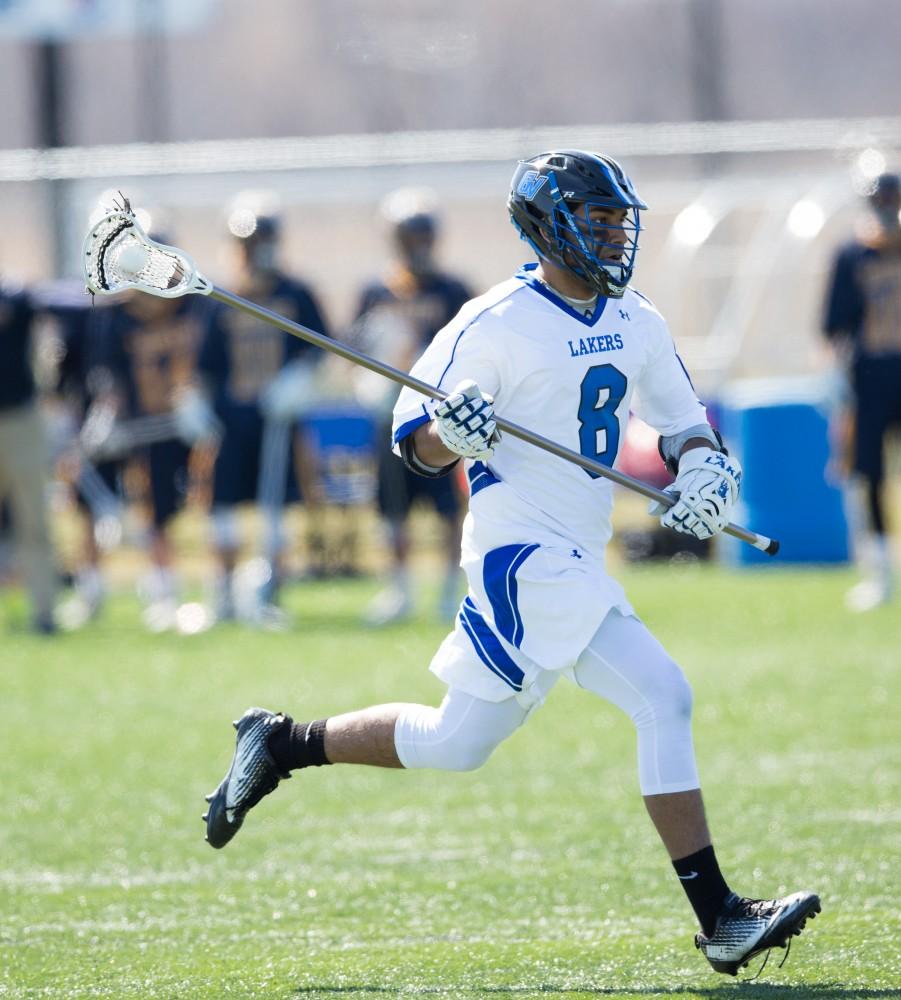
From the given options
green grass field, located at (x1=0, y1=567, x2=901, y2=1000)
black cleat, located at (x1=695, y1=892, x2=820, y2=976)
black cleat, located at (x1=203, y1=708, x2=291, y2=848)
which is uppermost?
black cleat, located at (x1=203, y1=708, x2=291, y2=848)

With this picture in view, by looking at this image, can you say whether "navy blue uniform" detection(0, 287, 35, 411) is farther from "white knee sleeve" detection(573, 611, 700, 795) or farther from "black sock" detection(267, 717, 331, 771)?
"white knee sleeve" detection(573, 611, 700, 795)

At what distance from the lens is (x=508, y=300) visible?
4469mm

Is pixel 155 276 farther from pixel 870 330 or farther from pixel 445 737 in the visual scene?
pixel 870 330

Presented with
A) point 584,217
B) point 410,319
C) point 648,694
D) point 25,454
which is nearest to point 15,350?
point 25,454

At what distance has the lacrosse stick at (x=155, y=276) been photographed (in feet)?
14.6

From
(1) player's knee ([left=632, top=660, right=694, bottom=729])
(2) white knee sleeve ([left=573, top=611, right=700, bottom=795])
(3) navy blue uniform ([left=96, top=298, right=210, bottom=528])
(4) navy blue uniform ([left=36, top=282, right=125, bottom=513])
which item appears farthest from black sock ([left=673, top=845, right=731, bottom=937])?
(4) navy blue uniform ([left=36, top=282, right=125, bottom=513])

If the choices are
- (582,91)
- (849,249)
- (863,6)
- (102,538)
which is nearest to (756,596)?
(849,249)

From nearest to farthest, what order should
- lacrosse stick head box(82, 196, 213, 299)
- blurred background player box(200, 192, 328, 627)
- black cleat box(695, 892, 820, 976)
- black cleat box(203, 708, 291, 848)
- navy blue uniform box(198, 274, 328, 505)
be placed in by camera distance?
black cleat box(695, 892, 820, 976) → lacrosse stick head box(82, 196, 213, 299) → black cleat box(203, 708, 291, 848) → blurred background player box(200, 192, 328, 627) → navy blue uniform box(198, 274, 328, 505)

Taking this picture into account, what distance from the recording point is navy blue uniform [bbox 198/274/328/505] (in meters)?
10.4

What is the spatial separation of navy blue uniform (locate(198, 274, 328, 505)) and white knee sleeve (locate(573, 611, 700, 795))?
6324 mm

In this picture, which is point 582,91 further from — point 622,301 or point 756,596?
point 622,301

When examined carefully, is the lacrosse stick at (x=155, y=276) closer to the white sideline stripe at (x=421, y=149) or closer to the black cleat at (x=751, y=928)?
the black cleat at (x=751, y=928)

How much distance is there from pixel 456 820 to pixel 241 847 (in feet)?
2.17

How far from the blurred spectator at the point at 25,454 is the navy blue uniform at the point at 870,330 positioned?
4124mm
